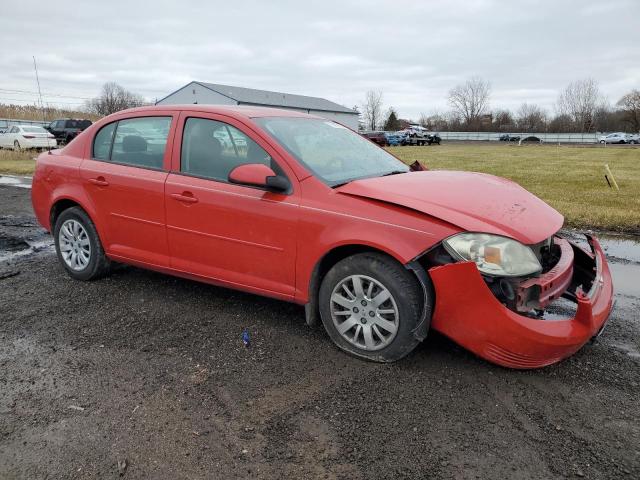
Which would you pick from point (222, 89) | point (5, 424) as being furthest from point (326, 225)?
point (222, 89)

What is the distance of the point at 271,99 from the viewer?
58.3 meters

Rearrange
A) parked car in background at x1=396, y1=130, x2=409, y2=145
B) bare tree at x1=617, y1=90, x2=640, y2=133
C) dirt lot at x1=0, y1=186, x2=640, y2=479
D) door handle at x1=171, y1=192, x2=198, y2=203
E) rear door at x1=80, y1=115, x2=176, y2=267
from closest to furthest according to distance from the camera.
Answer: dirt lot at x1=0, y1=186, x2=640, y2=479 < door handle at x1=171, y1=192, x2=198, y2=203 < rear door at x1=80, y1=115, x2=176, y2=267 < parked car in background at x1=396, y1=130, x2=409, y2=145 < bare tree at x1=617, y1=90, x2=640, y2=133

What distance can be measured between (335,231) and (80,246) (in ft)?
9.59

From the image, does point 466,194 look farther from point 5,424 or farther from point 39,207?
point 39,207

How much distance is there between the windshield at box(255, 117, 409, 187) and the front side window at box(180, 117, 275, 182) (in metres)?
0.20

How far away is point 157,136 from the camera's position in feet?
14.7

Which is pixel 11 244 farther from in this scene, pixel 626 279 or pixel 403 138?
pixel 403 138

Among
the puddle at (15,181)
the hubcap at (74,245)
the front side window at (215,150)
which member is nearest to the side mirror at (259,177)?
the front side window at (215,150)

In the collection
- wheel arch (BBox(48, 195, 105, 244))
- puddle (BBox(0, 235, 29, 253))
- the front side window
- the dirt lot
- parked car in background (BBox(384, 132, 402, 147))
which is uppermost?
the front side window

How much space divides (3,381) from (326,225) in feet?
7.46

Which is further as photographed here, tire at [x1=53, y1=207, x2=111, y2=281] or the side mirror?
tire at [x1=53, y1=207, x2=111, y2=281]

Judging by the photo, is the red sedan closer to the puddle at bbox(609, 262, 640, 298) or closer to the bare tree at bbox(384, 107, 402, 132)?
the puddle at bbox(609, 262, 640, 298)

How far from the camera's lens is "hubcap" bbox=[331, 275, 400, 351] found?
11.0 feet

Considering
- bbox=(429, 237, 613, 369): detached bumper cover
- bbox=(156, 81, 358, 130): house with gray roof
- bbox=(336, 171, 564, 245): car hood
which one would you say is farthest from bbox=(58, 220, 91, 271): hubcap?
bbox=(156, 81, 358, 130): house with gray roof
